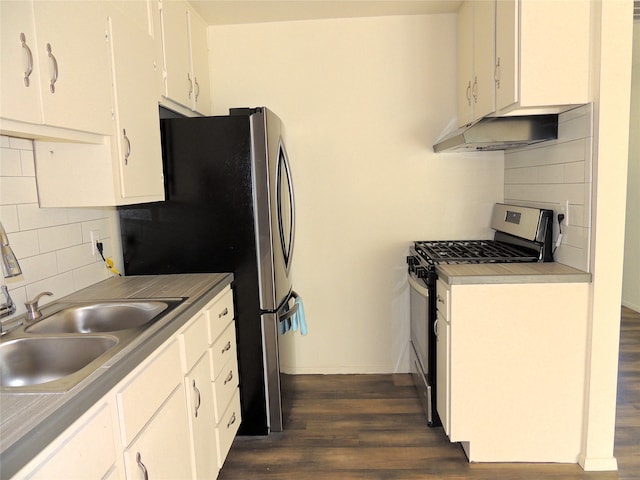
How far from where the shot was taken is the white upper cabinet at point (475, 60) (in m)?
2.41

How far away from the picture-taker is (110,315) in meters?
1.91

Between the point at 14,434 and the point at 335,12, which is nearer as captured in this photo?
the point at 14,434

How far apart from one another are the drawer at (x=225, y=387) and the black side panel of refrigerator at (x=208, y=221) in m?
0.12

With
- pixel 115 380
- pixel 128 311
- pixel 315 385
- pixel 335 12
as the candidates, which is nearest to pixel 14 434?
pixel 115 380

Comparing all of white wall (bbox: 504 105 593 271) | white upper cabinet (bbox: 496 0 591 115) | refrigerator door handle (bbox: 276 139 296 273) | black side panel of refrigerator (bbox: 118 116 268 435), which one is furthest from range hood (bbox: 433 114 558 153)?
black side panel of refrigerator (bbox: 118 116 268 435)

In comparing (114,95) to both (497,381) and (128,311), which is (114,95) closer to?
(128,311)

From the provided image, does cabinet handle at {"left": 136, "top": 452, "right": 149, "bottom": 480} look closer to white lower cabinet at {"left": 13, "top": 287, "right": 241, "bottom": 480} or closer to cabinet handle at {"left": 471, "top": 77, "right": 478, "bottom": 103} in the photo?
white lower cabinet at {"left": 13, "top": 287, "right": 241, "bottom": 480}

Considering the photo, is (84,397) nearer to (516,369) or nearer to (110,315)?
(110,315)

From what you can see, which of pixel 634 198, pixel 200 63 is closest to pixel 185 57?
pixel 200 63

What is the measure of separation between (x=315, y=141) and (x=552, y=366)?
199cm

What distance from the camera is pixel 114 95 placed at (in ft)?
6.13

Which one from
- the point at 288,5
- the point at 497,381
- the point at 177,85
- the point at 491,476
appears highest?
the point at 288,5

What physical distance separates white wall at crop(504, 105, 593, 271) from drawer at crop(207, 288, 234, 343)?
5.58ft

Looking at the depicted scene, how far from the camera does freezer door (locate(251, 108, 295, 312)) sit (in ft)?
7.94
